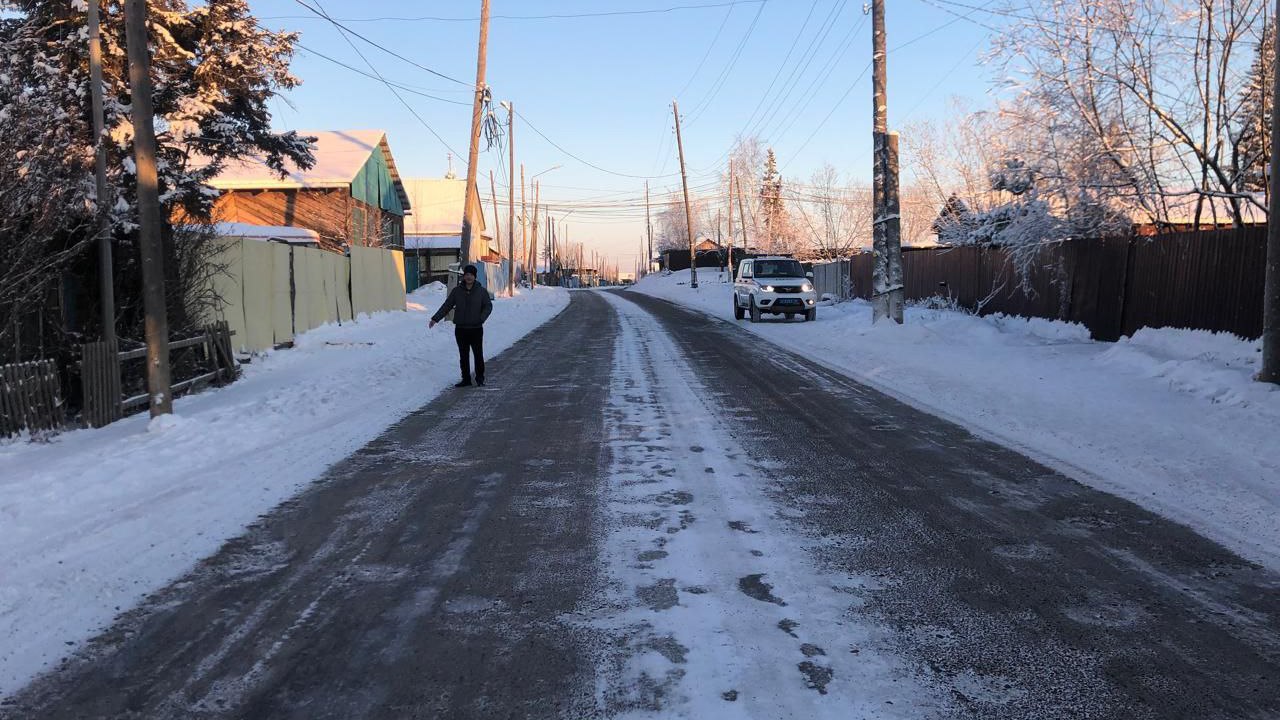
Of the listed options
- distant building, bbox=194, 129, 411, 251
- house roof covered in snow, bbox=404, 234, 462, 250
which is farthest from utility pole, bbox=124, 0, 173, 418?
house roof covered in snow, bbox=404, 234, 462, 250

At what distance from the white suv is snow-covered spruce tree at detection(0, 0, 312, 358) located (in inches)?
497

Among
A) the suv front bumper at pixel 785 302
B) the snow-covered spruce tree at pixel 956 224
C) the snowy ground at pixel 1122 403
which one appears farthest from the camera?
the suv front bumper at pixel 785 302

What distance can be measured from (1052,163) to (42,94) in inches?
616

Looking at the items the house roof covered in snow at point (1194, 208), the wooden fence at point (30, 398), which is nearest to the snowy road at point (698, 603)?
the wooden fence at point (30, 398)

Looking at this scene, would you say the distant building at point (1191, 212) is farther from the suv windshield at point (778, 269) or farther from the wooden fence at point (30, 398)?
the wooden fence at point (30, 398)

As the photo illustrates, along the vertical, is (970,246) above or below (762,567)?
above

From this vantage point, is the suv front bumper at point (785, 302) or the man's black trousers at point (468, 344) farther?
the suv front bumper at point (785, 302)

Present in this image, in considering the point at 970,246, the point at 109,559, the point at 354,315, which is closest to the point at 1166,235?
the point at 970,246

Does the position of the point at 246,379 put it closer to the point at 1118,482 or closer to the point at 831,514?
the point at 831,514

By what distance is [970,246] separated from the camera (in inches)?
880

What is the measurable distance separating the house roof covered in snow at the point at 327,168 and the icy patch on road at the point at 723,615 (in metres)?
26.3

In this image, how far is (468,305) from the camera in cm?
1209

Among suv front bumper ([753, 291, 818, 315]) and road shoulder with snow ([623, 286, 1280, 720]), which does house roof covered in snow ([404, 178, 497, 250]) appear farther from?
road shoulder with snow ([623, 286, 1280, 720])

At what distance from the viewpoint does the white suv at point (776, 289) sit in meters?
24.0
